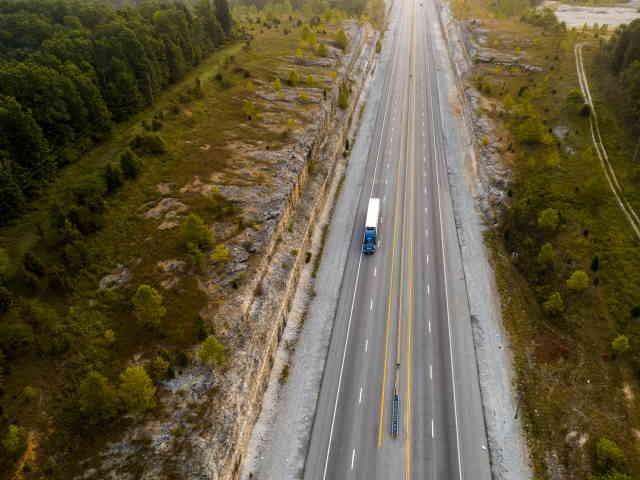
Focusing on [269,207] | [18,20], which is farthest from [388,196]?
[18,20]

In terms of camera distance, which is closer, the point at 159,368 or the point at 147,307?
the point at 159,368

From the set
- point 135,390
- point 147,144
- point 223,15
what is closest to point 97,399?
point 135,390

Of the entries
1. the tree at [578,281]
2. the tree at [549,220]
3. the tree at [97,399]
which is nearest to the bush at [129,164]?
the tree at [97,399]

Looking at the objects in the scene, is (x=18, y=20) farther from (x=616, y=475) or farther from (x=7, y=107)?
(x=616, y=475)

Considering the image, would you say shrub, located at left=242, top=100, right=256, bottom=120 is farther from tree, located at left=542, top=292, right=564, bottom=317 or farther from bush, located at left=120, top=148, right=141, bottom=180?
tree, located at left=542, top=292, right=564, bottom=317

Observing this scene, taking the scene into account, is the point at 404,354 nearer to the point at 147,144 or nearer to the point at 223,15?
the point at 147,144

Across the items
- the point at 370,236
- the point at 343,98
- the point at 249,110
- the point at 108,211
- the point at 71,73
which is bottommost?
the point at 370,236
